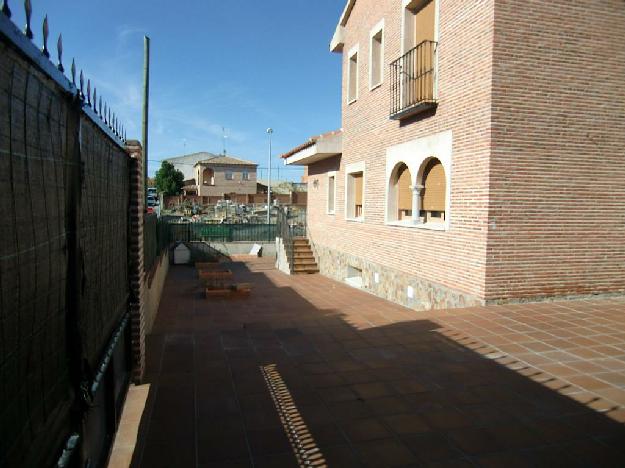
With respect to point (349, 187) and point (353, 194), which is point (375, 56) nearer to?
point (349, 187)

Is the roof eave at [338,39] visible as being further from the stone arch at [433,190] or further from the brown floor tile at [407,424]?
the brown floor tile at [407,424]

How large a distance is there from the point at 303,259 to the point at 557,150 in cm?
1007

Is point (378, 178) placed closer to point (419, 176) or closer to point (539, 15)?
point (419, 176)

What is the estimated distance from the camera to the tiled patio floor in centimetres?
325

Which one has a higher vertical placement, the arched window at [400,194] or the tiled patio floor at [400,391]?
the arched window at [400,194]

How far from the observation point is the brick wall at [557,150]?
726 centimetres

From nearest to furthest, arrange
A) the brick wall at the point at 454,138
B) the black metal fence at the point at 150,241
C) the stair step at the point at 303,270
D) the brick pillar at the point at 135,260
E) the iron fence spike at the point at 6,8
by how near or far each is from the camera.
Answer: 1. the iron fence spike at the point at 6,8
2. the brick pillar at the point at 135,260
3. the brick wall at the point at 454,138
4. the black metal fence at the point at 150,241
5. the stair step at the point at 303,270

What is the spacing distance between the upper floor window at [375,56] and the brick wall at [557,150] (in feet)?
15.0

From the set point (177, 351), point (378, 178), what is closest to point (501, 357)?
point (177, 351)

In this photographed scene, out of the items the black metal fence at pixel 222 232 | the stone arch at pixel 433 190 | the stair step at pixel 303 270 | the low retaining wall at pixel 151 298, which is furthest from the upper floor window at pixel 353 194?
the black metal fence at pixel 222 232

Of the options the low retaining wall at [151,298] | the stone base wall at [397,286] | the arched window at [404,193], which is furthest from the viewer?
the arched window at [404,193]

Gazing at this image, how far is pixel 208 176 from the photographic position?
207 feet

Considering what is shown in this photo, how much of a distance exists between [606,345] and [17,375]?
569 centimetres

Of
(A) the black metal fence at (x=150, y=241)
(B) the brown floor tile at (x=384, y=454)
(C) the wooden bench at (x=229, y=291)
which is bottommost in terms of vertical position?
(C) the wooden bench at (x=229, y=291)
